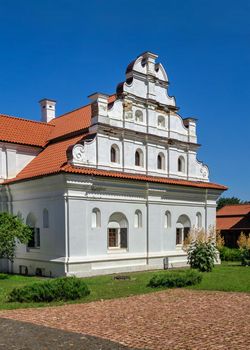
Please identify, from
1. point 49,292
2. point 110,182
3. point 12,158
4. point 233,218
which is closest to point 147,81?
point 110,182

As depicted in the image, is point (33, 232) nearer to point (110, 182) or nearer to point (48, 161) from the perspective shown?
point (48, 161)

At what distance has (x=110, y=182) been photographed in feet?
78.7

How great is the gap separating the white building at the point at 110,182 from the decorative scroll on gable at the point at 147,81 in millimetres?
68

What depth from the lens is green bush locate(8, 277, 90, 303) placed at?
14.3 m

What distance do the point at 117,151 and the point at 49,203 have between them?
5.37 m

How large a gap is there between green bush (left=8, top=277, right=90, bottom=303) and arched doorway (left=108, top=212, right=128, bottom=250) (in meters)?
9.81

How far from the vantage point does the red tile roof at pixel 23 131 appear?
1066 inches

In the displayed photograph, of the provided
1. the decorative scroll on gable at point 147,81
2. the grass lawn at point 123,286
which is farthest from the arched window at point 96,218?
the decorative scroll on gable at point 147,81

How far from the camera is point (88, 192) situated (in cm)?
2289

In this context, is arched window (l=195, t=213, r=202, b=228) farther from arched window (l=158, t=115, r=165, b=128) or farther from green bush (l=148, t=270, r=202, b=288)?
green bush (l=148, t=270, r=202, b=288)

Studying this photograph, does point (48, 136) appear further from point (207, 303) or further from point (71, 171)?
point (207, 303)

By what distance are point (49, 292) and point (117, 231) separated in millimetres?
10972

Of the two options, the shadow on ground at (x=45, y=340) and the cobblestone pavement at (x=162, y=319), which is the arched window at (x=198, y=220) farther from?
the shadow on ground at (x=45, y=340)

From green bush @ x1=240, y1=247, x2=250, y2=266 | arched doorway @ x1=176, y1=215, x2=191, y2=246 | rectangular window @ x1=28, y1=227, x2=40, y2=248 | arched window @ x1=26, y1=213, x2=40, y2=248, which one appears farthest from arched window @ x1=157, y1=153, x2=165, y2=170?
rectangular window @ x1=28, y1=227, x2=40, y2=248
